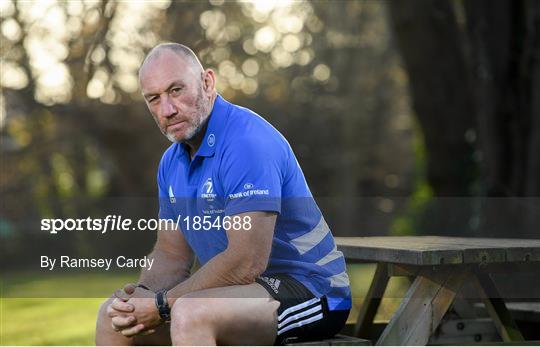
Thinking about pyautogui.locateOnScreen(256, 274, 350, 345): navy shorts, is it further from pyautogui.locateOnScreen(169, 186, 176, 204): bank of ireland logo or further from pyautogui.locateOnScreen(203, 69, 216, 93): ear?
pyautogui.locateOnScreen(203, 69, 216, 93): ear

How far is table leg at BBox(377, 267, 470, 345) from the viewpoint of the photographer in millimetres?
4234

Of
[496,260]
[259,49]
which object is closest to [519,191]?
[496,260]

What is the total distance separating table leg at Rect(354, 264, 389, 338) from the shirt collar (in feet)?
5.24

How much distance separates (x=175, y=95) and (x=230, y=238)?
2.14 feet

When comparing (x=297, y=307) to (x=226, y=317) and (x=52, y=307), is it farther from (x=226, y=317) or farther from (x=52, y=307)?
(x=52, y=307)

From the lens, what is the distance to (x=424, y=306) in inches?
168

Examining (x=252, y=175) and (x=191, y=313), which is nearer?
(x=191, y=313)

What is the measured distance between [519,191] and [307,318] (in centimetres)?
540

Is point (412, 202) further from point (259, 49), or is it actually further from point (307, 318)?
point (307, 318)

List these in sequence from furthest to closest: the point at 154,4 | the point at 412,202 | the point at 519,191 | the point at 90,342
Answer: the point at 154,4 < the point at 412,202 < the point at 519,191 < the point at 90,342

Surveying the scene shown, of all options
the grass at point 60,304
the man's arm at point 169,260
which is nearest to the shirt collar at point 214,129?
the man's arm at point 169,260

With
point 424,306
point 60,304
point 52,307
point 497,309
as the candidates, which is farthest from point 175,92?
point 60,304

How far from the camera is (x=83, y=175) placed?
72.2 feet

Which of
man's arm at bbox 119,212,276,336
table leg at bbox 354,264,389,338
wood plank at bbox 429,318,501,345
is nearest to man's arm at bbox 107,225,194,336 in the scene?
man's arm at bbox 119,212,276,336
